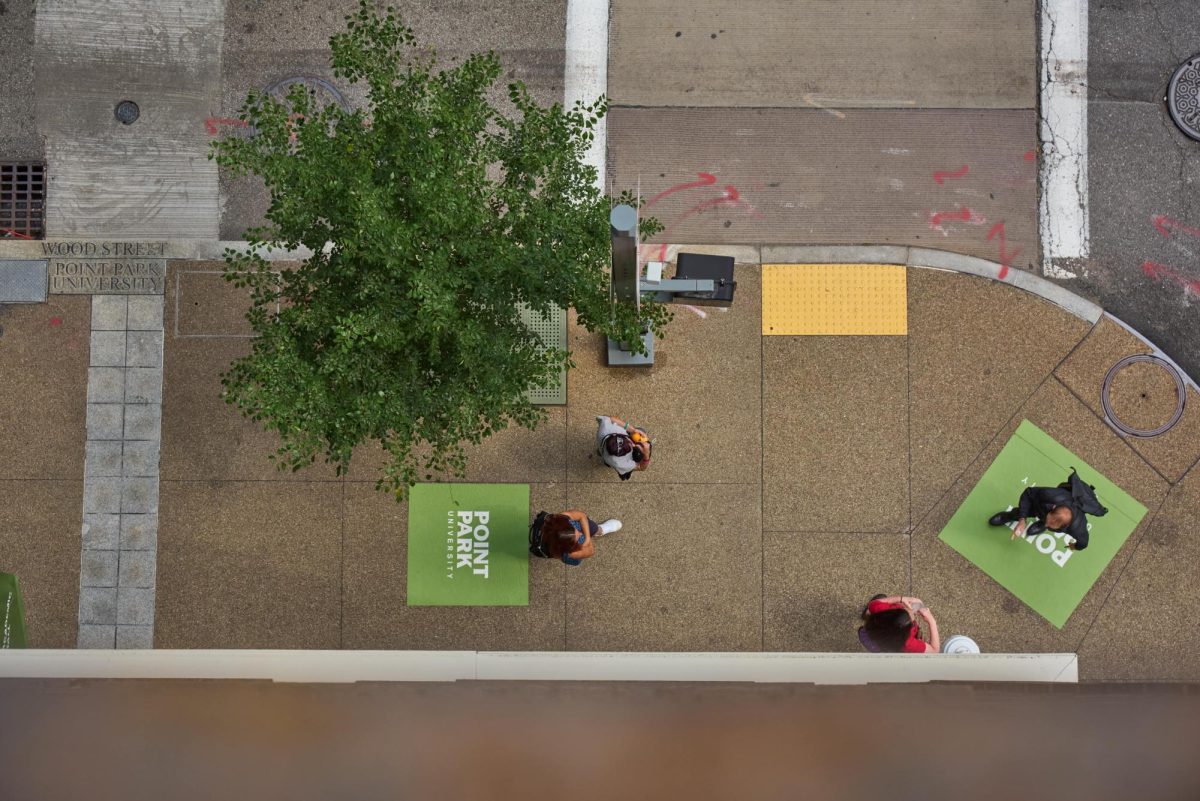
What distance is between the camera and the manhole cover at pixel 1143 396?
9.05 meters

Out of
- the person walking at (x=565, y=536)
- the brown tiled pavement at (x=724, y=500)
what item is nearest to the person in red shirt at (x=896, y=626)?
the brown tiled pavement at (x=724, y=500)

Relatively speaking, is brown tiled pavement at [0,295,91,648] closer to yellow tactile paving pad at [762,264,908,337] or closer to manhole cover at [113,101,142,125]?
manhole cover at [113,101,142,125]

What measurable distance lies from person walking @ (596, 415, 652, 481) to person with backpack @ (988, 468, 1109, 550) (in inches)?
147

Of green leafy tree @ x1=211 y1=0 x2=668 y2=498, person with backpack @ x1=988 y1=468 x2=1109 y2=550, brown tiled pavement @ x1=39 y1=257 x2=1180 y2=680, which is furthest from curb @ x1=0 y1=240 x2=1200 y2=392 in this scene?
green leafy tree @ x1=211 y1=0 x2=668 y2=498

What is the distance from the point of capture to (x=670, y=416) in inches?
355

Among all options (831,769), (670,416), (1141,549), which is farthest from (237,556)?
(1141,549)

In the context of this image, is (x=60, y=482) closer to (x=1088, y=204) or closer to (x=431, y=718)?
(x=431, y=718)

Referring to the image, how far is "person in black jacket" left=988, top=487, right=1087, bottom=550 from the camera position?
826cm

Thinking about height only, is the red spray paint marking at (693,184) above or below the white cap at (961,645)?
above

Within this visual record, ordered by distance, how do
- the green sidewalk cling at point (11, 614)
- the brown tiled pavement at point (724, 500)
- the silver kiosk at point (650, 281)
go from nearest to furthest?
the silver kiosk at point (650, 281) < the green sidewalk cling at point (11, 614) < the brown tiled pavement at point (724, 500)

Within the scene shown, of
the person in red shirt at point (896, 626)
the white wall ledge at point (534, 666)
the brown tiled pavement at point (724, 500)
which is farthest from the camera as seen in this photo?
the brown tiled pavement at point (724, 500)

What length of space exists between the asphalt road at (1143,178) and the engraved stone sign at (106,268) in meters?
9.66

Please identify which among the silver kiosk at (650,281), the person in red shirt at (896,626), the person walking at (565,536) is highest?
the silver kiosk at (650,281)

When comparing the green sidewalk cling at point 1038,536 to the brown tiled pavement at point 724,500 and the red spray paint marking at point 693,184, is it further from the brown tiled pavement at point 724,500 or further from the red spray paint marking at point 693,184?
the red spray paint marking at point 693,184
